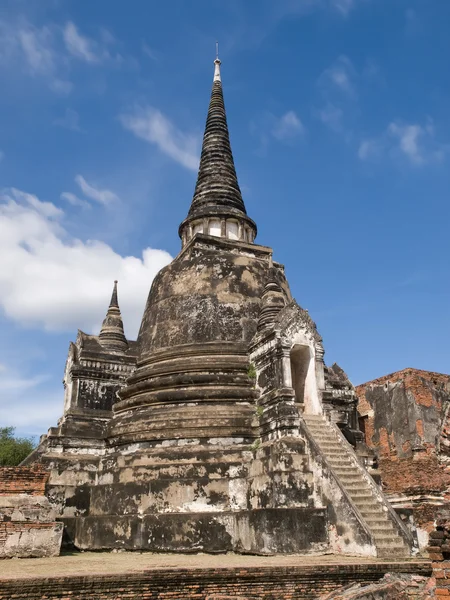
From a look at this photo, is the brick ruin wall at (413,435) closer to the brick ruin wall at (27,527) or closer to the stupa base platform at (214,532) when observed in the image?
the stupa base platform at (214,532)

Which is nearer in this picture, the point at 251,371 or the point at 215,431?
the point at 215,431

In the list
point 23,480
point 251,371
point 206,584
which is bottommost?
point 206,584

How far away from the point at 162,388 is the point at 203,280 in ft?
10.3

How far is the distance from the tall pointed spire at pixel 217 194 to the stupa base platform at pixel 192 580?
38.0 ft

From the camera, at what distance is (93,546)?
40.9 feet

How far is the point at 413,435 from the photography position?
72.5 ft

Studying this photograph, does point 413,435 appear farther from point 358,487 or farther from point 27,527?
point 27,527

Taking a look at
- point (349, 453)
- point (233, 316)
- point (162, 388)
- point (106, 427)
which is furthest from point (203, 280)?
point (349, 453)

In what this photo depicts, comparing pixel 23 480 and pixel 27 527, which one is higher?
pixel 23 480

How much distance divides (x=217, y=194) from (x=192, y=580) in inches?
530

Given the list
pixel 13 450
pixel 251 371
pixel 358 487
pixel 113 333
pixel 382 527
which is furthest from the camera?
pixel 13 450

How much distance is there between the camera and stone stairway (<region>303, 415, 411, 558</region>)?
10.1 metres

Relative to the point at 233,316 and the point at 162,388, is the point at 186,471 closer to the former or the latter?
the point at 162,388

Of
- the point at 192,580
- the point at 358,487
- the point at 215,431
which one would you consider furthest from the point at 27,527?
the point at 358,487
